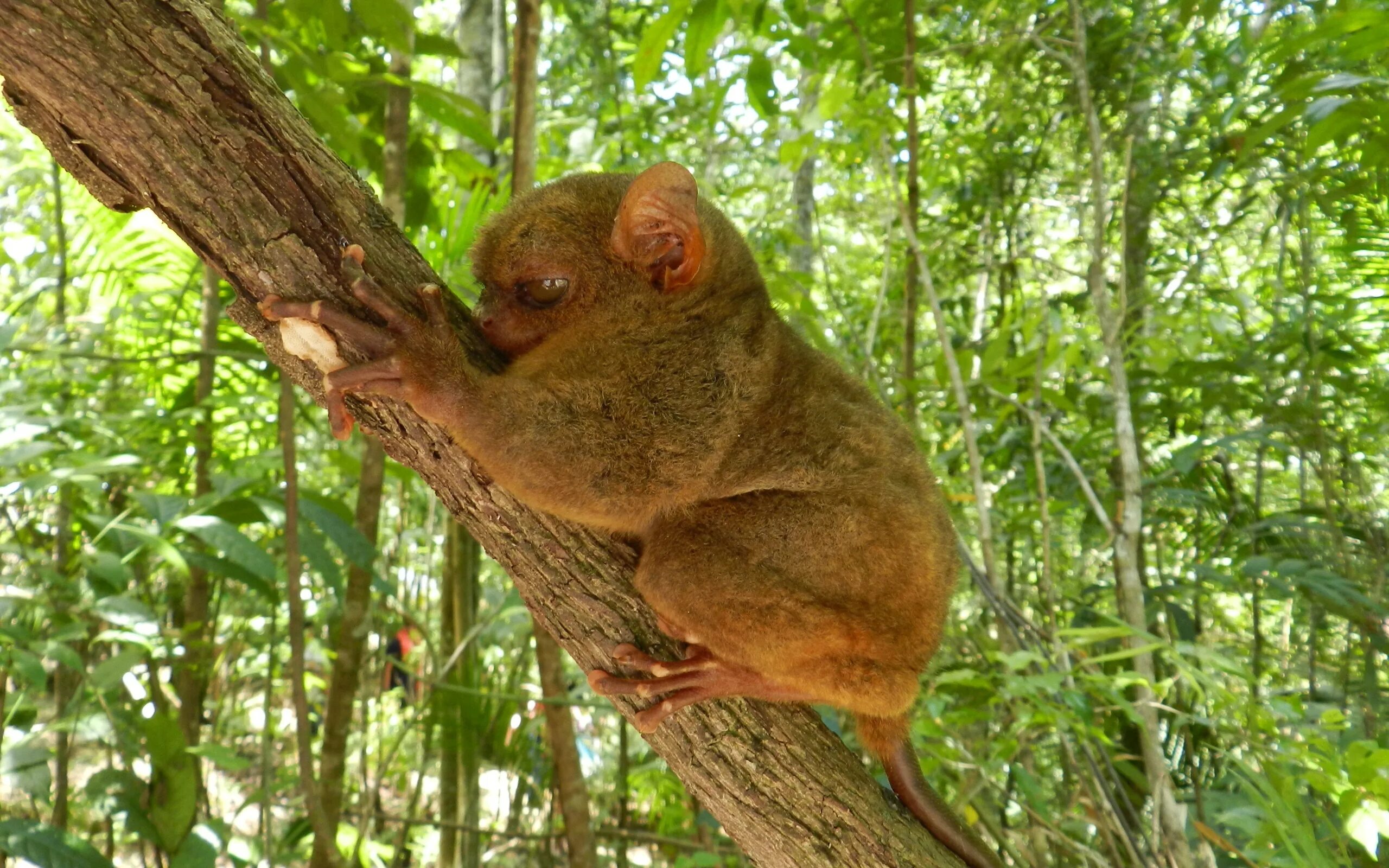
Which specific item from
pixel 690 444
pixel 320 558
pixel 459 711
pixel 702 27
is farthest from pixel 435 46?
pixel 459 711

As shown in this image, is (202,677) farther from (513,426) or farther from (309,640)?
(513,426)

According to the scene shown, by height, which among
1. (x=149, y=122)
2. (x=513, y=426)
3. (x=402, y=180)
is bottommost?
(x=513, y=426)

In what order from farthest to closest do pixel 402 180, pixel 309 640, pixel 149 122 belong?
pixel 309 640 → pixel 402 180 → pixel 149 122

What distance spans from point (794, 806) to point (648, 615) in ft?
1.85

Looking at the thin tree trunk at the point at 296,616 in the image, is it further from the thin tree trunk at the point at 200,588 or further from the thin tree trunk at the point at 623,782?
the thin tree trunk at the point at 623,782

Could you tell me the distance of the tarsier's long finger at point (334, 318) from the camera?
69.7 inches

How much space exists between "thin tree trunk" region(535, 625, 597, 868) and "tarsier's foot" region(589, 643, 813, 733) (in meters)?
1.49

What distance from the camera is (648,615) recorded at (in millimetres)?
2164

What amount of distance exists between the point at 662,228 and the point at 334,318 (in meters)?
0.82

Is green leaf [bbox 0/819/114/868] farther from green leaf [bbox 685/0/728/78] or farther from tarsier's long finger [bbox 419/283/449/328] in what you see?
green leaf [bbox 685/0/728/78]

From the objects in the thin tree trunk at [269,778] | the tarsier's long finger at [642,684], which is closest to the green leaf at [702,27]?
the tarsier's long finger at [642,684]

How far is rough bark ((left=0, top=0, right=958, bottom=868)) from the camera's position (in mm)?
1681

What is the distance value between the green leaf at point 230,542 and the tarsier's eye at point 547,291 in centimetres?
129

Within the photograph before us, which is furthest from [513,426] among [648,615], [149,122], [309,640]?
[309,640]
